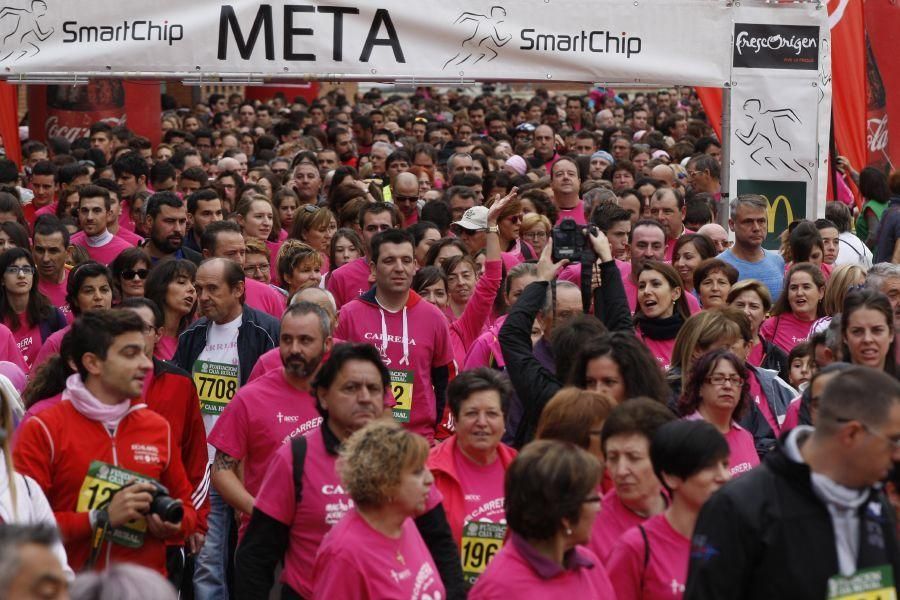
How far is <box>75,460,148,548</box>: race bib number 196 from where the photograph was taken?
5199mm

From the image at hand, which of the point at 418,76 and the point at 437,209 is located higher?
the point at 418,76

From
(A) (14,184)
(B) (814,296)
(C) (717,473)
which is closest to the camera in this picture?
(C) (717,473)

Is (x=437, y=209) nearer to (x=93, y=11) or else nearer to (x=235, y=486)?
(x=93, y=11)

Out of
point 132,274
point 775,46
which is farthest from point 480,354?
point 775,46

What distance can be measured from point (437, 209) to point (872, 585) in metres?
7.87

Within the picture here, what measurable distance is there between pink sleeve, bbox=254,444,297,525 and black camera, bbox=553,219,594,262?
208cm

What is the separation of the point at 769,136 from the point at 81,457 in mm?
5938

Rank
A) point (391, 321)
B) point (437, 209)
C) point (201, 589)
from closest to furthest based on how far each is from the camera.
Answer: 1. point (201, 589)
2. point (391, 321)
3. point (437, 209)

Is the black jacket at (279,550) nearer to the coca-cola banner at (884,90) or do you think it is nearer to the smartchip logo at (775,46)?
the smartchip logo at (775,46)

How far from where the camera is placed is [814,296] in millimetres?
8062

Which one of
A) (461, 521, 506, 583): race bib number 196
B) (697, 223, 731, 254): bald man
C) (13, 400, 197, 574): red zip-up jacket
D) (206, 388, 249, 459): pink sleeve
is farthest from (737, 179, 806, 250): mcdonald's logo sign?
(13, 400, 197, 574): red zip-up jacket

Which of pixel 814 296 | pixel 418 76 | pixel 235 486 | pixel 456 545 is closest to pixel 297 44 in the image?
pixel 418 76

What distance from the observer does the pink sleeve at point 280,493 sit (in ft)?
15.9

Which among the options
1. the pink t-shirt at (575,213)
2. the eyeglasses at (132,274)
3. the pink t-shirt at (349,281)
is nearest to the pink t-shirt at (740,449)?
the pink t-shirt at (349,281)
